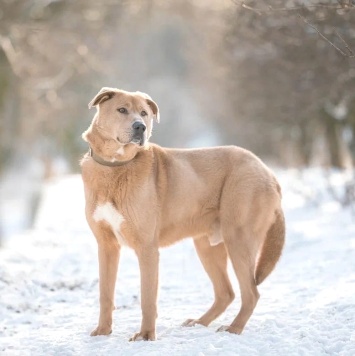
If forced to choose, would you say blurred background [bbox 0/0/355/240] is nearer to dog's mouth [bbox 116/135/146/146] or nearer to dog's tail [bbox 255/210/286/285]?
dog's mouth [bbox 116/135/146/146]

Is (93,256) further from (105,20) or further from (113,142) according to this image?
(105,20)

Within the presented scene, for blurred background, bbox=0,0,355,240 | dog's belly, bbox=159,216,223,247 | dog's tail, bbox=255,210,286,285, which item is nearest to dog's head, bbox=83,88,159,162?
dog's belly, bbox=159,216,223,247

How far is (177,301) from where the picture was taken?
28.1ft

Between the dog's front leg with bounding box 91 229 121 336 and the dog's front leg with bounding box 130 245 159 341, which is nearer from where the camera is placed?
the dog's front leg with bounding box 130 245 159 341

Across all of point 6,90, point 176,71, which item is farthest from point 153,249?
point 176,71

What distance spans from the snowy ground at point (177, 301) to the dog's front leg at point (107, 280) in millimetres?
130

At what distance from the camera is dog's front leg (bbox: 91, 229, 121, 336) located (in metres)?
6.66

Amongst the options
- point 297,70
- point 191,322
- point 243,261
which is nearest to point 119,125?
point 243,261

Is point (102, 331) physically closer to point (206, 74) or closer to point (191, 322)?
point (191, 322)

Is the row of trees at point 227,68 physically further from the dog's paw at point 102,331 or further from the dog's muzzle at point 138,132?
the dog's paw at point 102,331

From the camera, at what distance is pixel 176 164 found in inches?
270

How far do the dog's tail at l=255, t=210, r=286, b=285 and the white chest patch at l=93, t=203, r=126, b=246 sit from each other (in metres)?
1.38

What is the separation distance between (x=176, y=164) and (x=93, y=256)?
5.79 metres

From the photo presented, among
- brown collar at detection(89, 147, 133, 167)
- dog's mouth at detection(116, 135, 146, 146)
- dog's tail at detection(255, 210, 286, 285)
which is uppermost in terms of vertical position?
dog's mouth at detection(116, 135, 146, 146)
